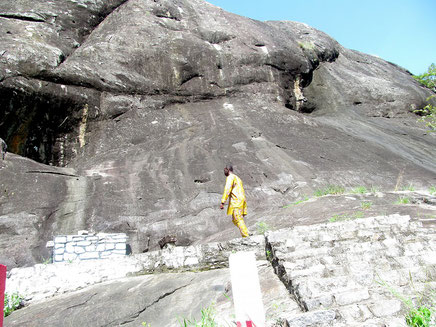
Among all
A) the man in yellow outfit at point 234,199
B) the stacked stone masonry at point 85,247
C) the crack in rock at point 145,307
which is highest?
the man in yellow outfit at point 234,199

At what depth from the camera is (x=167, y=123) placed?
1560cm

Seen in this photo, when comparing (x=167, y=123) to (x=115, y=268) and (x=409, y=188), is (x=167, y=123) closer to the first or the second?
(x=409, y=188)

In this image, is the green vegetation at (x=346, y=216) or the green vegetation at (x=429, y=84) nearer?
the green vegetation at (x=346, y=216)

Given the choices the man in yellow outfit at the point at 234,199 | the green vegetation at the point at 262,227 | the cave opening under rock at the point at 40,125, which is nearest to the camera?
the man in yellow outfit at the point at 234,199

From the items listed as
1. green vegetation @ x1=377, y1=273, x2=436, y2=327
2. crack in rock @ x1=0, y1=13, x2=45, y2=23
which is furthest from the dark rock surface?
crack in rock @ x1=0, y1=13, x2=45, y2=23

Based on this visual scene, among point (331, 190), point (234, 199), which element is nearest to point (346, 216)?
point (234, 199)

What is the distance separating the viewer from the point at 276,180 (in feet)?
40.4

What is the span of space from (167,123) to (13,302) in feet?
34.8

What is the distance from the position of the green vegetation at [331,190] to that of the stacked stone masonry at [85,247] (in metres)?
5.77

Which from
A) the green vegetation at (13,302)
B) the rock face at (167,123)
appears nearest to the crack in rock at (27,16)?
the rock face at (167,123)

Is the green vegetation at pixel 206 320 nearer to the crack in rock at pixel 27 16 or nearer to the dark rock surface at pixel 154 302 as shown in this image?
the dark rock surface at pixel 154 302

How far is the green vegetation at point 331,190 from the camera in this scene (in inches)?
423

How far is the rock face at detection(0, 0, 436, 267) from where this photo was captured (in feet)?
34.0

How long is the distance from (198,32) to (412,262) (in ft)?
56.6
